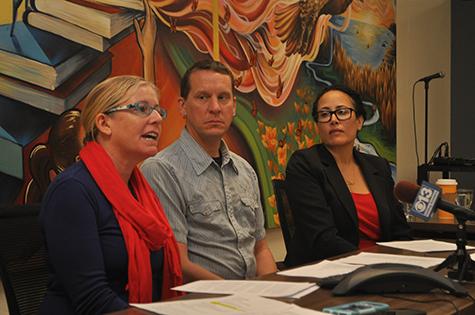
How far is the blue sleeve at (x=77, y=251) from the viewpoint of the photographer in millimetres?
1794

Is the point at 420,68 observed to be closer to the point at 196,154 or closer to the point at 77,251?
the point at 196,154

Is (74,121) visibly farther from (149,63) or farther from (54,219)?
(54,219)

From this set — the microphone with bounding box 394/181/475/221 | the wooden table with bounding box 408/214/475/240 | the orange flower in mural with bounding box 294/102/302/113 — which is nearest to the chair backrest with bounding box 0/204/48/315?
the microphone with bounding box 394/181/475/221

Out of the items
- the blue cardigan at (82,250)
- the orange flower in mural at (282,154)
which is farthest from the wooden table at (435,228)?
the blue cardigan at (82,250)

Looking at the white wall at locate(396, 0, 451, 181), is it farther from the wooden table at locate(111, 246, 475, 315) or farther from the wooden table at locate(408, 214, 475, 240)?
the wooden table at locate(111, 246, 475, 315)

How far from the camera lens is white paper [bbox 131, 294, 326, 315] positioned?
4.64ft

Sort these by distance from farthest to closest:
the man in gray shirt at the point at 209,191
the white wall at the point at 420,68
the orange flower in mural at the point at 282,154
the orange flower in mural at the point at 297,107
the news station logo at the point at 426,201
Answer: the white wall at the point at 420,68 → the orange flower in mural at the point at 297,107 → the orange flower in mural at the point at 282,154 → the man in gray shirt at the point at 209,191 → the news station logo at the point at 426,201

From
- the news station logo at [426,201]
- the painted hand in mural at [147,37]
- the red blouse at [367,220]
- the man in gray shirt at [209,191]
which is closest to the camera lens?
the news station logo at [426,201]

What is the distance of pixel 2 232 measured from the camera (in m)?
1.82

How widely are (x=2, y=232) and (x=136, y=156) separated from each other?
44 cm

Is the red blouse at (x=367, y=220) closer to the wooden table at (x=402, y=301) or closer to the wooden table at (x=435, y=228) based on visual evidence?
the wooden table at (x=435, y=228)

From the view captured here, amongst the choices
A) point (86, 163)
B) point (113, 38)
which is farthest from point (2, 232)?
point (113, 38)

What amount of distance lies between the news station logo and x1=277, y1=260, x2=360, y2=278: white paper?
27 centimetres

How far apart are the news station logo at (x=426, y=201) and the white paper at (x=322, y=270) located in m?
0.27
